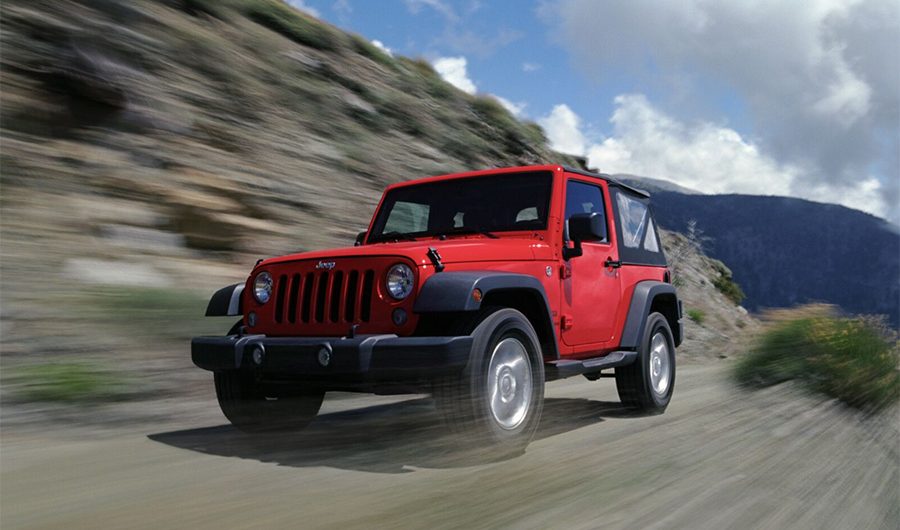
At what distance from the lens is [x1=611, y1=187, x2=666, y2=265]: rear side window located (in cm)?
645

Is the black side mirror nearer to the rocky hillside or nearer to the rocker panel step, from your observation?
the rocker panel step

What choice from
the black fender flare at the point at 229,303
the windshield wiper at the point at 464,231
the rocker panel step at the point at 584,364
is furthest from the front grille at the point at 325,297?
the rocker panel step at the point at 584,364

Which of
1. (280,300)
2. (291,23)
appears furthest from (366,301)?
(291,23)

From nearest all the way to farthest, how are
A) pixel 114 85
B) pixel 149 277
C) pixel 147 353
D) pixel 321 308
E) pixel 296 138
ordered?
1. pixel 321 308
2. pixel 147 353
3. pixel 149 277
4. pixel 114 85
5. pixel 296 138

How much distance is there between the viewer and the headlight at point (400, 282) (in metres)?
4.29

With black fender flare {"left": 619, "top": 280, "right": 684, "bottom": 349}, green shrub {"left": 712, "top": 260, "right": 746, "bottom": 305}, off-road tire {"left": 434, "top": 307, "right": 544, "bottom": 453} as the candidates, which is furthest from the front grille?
green shrub {"left": 712, "top": 260, "right": 746, "bottom": 305}

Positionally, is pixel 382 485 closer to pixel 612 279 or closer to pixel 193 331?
pixel 612 279

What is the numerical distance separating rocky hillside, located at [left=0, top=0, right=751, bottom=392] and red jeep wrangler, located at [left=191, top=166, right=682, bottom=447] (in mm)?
1744

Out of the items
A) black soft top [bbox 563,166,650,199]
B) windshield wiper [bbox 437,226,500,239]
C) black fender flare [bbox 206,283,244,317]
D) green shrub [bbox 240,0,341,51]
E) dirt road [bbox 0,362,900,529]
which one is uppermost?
green shrub [bbox 240,0,341,51]

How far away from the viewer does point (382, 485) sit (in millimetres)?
3660

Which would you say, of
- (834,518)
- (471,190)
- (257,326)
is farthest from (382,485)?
(471,190)

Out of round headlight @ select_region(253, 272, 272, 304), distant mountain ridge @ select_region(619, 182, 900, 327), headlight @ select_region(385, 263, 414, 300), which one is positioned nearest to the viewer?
headlight @ select_region(385, 263, 414, 300)

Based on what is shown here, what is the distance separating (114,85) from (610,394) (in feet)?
21.7

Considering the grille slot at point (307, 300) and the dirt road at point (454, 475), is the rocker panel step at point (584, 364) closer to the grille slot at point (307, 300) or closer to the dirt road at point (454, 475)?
the dirt road at point (454, 475)
